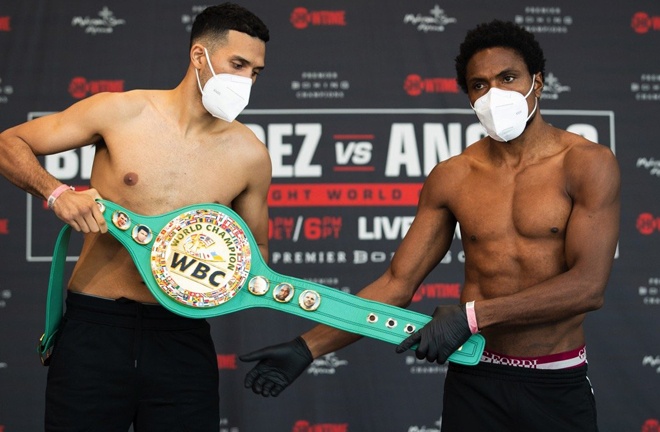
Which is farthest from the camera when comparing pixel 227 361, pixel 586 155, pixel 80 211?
pixel 227 361

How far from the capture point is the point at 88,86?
371 centimetres

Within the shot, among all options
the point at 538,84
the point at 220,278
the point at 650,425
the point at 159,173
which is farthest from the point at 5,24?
the point at 650,425

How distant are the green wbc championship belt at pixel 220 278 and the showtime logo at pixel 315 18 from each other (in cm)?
190

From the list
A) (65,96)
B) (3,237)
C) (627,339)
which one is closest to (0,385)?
(3,237)

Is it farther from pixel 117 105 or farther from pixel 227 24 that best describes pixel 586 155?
pixel 117 105

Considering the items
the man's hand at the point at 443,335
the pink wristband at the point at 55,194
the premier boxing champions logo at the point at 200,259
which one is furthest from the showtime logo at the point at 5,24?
the man's hand at the point at 443,335

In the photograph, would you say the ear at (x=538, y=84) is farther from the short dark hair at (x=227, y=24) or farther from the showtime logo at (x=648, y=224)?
the showtime logo at (x=648, y=224)

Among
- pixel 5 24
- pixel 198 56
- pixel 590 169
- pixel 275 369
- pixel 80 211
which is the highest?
pixel 5 24

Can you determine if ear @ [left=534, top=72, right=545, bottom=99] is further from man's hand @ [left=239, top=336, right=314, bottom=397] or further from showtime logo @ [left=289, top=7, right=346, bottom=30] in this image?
showtime logo @ [left=289, top=7, right=346, bottom=30]

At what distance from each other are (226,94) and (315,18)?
5.62 ft

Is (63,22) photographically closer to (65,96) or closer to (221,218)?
(65,96)

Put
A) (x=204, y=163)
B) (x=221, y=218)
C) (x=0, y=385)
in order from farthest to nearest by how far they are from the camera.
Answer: (x=0, y=385)
(x=204, y=163)
(x=221, y=218)

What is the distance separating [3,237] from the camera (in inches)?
143

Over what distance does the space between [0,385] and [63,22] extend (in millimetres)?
1620
